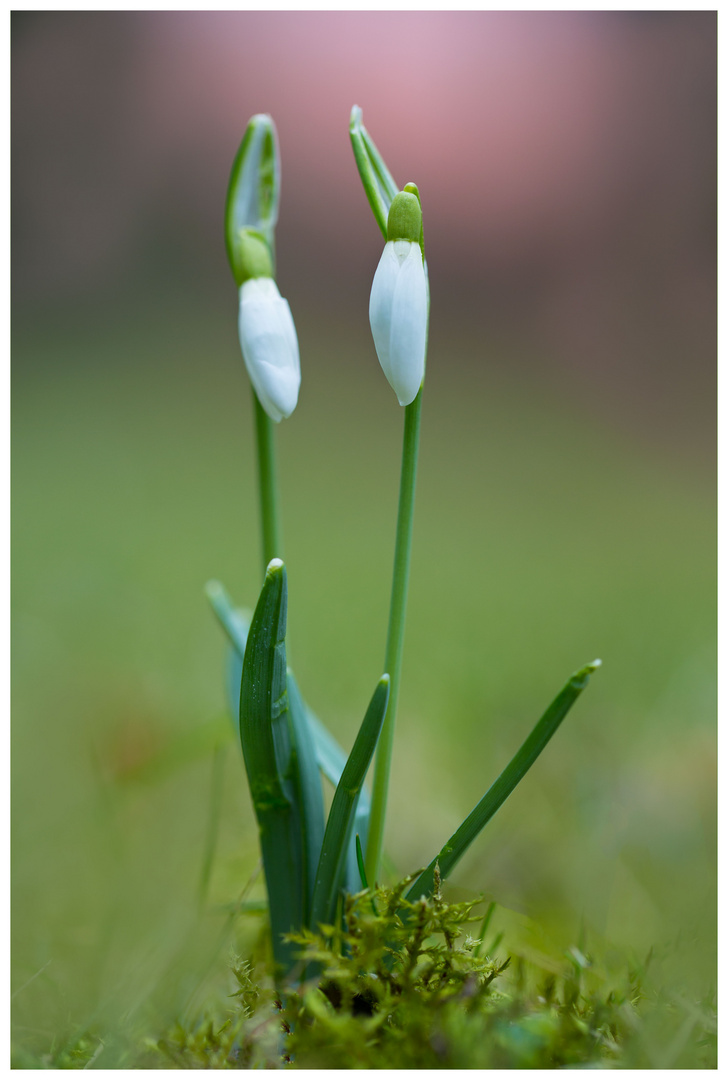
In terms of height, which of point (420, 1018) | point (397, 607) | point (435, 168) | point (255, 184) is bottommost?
point (420, 1018)

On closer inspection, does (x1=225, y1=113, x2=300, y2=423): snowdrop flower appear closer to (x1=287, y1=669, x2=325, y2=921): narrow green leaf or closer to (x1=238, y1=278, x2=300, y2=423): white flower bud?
(x1=238, y1=278, x2=300, y2=423): white flower bud

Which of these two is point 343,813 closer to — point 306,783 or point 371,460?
point 306,783

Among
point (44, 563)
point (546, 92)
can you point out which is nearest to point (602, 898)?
point (44, 563)

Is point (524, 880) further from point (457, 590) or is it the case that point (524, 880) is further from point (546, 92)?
point (546, 92)

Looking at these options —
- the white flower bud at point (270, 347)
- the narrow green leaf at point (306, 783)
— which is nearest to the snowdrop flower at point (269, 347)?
the white flower bud at point (270, 347)

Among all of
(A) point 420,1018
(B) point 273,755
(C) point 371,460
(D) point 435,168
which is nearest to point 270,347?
(B) point 273,755

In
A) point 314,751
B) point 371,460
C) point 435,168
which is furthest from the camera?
point 371,460

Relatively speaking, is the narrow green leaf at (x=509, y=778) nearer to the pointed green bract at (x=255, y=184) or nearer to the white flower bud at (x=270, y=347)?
the white flower bud at (x=270, y=347)
